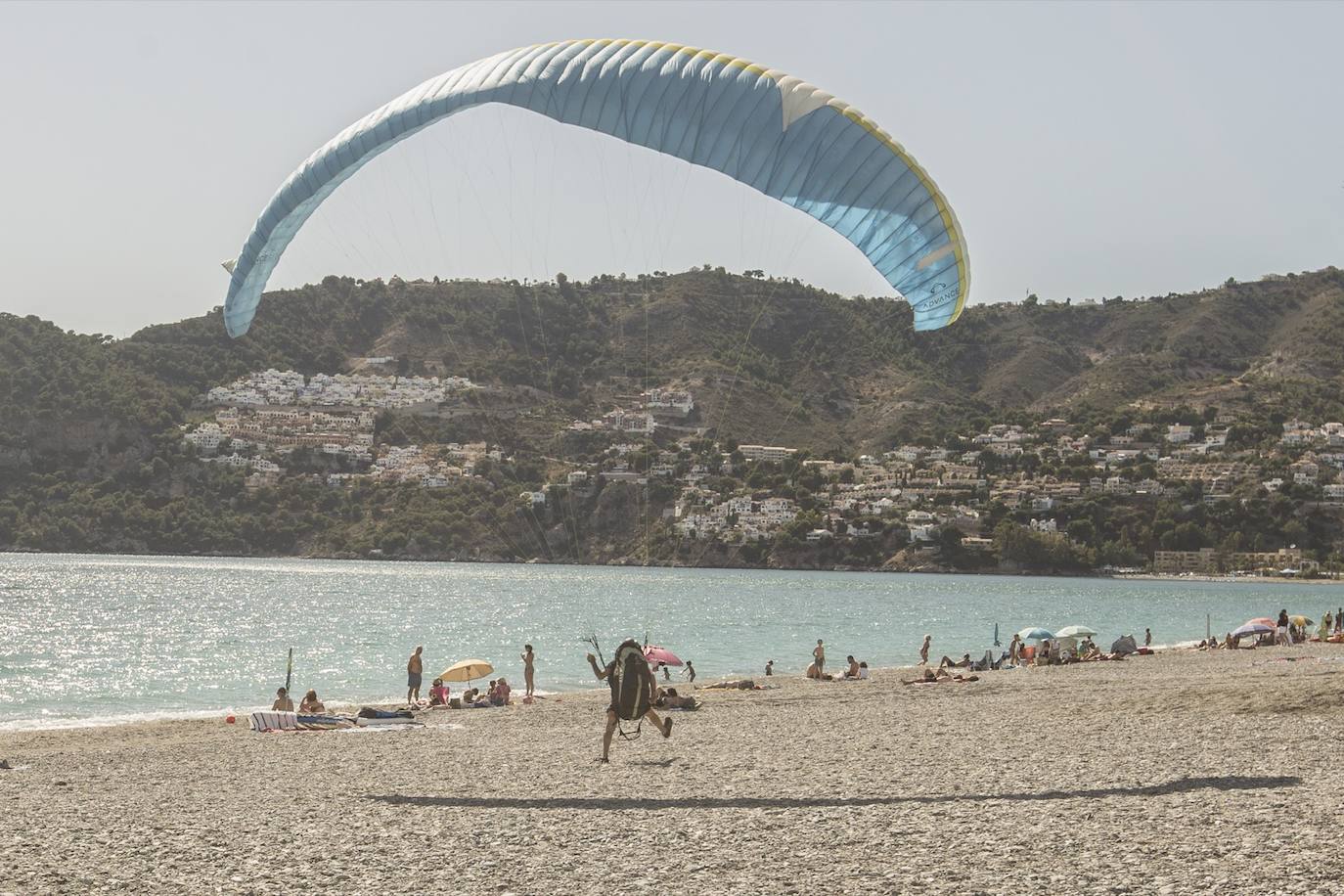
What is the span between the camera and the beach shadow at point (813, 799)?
27.3ft

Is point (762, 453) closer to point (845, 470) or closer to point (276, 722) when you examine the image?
point (845, 470)

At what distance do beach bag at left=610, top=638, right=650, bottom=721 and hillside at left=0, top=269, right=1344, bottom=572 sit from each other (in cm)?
7074

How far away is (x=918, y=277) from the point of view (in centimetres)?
1119

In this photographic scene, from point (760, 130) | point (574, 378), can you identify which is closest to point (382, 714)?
point (760, 130)

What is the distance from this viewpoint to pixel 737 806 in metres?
8.53

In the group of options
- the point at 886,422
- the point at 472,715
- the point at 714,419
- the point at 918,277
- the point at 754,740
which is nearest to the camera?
the point at 918,277

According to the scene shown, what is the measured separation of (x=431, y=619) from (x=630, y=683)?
122 feet

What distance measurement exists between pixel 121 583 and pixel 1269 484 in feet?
239

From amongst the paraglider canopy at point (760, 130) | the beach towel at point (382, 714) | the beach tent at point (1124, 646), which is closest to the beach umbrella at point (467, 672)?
the beach towel at point (382, 714)

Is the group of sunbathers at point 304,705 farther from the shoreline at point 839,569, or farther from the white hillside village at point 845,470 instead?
the shoreline at point 839,569

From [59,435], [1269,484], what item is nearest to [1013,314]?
[1269,484]

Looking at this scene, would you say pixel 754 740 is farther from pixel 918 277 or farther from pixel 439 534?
pixel 439 534

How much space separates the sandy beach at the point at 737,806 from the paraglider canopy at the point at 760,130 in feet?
12.3

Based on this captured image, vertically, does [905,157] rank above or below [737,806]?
above
